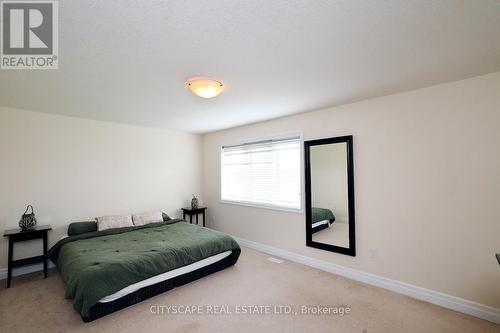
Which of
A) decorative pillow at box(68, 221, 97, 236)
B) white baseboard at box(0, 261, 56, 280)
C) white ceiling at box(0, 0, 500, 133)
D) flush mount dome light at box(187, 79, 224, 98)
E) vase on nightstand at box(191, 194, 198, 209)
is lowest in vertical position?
white baseboard at box(0, 261, 56, 280)

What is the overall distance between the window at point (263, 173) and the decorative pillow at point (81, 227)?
7.95 ft

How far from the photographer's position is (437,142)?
2.50 meters

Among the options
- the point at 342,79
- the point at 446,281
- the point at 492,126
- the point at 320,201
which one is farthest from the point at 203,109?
the point at 446,281

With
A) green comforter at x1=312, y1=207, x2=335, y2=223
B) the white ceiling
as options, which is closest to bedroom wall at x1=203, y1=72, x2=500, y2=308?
the white ceiling

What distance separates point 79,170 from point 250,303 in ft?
11.5

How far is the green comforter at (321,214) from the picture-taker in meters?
3.35

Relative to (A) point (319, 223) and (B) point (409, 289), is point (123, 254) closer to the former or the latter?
(A) point (319, 223)

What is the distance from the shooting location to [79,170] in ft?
12.4

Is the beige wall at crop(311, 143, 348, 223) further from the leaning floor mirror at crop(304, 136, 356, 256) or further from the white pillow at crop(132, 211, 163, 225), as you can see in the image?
the white pillow at crop(132, 211, 163, 225)

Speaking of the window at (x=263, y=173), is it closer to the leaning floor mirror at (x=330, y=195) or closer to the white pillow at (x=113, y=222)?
the leaning floor mirror at (x=330, y=195)

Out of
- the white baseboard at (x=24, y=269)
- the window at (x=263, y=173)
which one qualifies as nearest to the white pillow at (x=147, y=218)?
the white baseboard at (x=24, y=269)

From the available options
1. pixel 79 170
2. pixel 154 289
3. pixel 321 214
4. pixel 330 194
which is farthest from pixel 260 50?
pixel 79 170

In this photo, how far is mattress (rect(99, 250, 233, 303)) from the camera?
230 cm

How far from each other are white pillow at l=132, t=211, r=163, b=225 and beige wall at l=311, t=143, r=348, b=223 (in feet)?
9.42
